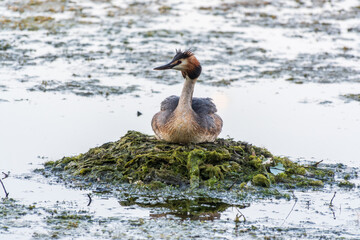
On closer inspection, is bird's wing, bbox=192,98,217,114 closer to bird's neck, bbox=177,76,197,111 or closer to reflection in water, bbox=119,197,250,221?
bird's neck, bbox=177,76,197,111

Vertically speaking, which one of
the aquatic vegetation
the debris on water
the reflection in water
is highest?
the aquatic vegetation

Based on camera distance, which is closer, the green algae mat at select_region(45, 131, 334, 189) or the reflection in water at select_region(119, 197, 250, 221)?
the reflection in water at select_region(119, 197, 250, 221)

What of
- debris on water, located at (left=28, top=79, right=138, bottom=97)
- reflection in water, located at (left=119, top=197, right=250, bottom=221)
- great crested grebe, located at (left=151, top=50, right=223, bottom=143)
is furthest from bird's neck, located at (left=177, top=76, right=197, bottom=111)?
debris on water, located at (left=28, top=79, right=138, bottom=97)

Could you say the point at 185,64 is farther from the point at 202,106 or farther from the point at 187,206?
the point at 187,206

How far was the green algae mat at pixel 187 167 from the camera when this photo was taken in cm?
952

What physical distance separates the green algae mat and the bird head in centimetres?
107

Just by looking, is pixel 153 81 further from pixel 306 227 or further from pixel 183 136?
pixel 306 227

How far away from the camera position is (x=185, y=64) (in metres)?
10.3

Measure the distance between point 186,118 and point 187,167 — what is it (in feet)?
2.66

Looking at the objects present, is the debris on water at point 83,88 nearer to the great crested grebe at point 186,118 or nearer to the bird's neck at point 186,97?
the great crested grebe at point 186,118

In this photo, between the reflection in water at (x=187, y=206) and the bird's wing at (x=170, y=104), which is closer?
the reflection in water at (x=187, y=206)

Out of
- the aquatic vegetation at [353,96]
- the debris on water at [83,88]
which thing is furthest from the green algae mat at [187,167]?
the aquatic vegetation at [353,96]

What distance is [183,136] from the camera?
33.2ft

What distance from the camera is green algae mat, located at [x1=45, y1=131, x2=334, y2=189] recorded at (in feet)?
31.2
